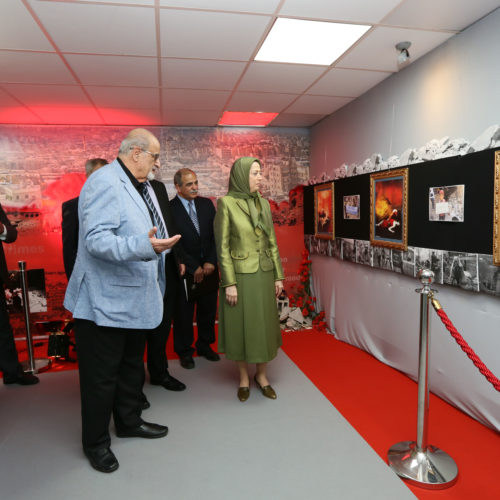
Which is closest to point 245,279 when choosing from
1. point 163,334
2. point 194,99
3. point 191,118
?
point 163,334

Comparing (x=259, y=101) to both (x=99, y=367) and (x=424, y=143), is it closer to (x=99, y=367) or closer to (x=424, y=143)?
(x=424, y=143)

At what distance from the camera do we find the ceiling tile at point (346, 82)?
3.36 metres

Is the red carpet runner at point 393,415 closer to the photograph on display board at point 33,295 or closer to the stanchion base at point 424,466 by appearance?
the stanchion base at point 424,466

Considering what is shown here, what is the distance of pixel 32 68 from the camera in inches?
122

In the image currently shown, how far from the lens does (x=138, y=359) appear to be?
2355mm

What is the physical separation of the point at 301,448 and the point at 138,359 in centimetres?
112

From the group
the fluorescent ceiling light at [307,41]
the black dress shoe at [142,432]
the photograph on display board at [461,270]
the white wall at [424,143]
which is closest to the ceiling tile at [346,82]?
the white wall at [424,143]

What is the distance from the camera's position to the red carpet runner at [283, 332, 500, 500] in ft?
7.00

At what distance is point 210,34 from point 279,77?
38.7 inches

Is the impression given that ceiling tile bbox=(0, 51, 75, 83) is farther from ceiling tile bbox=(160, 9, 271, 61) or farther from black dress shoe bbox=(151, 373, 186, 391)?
black dress shoe bbox=(151, 373, 186, 391)

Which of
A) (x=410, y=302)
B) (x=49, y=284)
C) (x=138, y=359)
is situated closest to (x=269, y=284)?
(x=138, y=359)

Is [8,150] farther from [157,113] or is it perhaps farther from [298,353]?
[298,353]

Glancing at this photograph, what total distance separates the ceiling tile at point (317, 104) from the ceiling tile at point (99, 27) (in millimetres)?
1810

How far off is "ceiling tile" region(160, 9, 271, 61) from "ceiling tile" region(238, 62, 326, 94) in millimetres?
291
